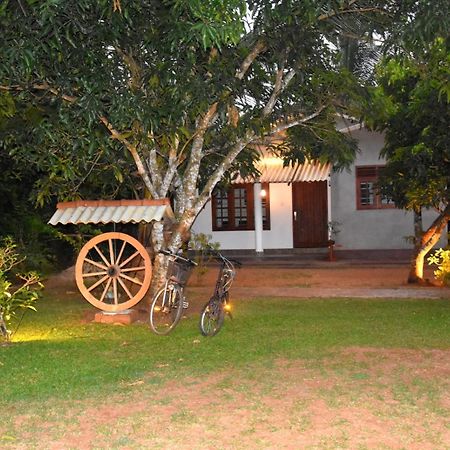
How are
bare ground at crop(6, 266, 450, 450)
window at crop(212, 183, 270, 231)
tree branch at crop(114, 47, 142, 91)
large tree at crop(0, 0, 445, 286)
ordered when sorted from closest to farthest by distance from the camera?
bare ground at crop(6, 266, 450, 450) < large tree at crop(0, 0, 445, 286) < tree branch at crop(114, 47, 142, 91) < window at crop(212, 183, 270, 231)

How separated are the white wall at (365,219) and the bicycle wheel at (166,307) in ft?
40.8

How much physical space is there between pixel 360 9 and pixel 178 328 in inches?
190

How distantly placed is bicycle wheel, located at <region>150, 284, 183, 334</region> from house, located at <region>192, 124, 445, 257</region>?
10.6m

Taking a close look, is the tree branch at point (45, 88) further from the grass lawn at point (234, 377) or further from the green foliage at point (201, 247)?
the green foliage at point (201, 247)

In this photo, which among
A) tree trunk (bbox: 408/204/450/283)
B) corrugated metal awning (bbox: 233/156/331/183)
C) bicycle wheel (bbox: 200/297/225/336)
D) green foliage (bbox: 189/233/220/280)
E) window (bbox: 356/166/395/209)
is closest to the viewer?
bicycle wheel (bbox: 200/297/225/336)

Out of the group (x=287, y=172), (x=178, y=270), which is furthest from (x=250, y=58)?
(x=287, y=172)

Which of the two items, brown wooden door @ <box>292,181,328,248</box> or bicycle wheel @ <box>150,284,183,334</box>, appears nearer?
bicycle wheel @ <box>150,284,183,334</box>

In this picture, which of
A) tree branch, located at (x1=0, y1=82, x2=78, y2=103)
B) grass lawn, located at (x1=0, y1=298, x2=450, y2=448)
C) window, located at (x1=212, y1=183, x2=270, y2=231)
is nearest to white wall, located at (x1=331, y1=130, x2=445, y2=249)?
window, located at (x1=212, y1=183, x2=270, y2=231)

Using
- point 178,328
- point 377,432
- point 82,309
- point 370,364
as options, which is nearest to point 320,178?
point 82,309

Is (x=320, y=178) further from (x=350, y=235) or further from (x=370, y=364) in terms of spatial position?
(x=370, y=364)

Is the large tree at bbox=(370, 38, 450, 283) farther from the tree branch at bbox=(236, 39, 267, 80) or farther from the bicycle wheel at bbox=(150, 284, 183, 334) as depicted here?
the bicycle wheel at bbox=(150, 284, 183, 334)

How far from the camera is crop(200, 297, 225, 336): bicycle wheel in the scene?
909cm

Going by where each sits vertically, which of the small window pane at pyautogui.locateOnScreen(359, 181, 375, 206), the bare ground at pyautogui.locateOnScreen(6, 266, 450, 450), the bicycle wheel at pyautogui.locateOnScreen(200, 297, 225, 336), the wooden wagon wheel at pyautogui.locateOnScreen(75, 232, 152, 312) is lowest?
the bare ground at pyautogui.locateOnScreen(6, 266, 450, 450)

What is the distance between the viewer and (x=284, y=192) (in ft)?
73.7
